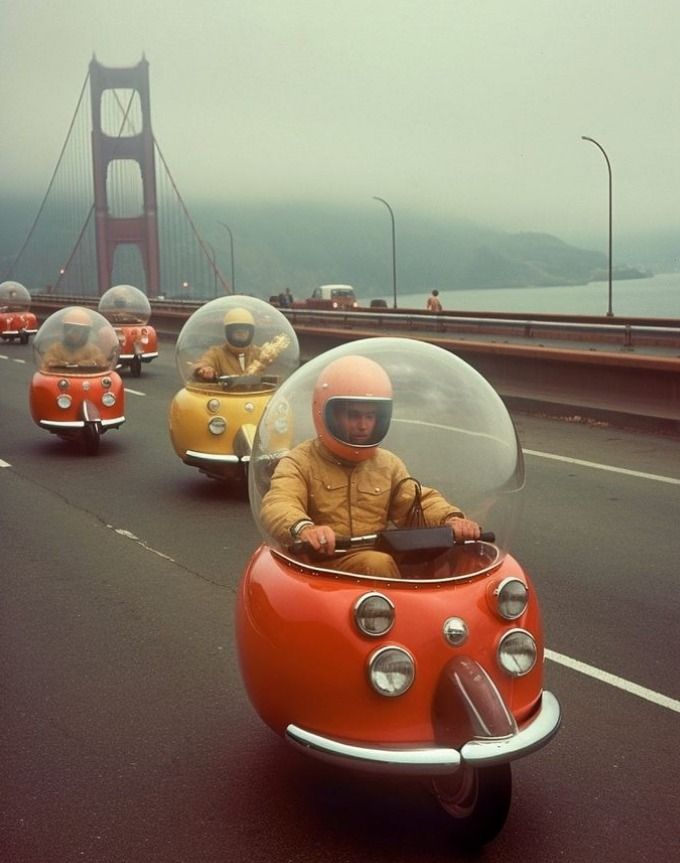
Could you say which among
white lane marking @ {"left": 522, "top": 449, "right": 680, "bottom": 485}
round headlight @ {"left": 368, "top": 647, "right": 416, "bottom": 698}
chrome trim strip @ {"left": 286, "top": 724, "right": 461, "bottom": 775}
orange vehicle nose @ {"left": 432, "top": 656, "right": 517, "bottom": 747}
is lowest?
white lane marking @ {"left": 522, "top": 449, "right": 680, "bottom": 485}

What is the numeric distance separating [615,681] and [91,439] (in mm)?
8372

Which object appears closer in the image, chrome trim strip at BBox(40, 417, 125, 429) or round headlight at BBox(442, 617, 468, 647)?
round headlight at BBox(442, 617, 468, 647)

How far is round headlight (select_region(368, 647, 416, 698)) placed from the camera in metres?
3.93

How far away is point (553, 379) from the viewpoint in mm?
16500

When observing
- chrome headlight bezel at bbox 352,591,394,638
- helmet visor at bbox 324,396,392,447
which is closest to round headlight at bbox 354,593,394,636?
chrome headlight bezel at bbox 352,591,394,638

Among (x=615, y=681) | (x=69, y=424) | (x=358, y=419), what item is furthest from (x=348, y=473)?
(x=69, y=424)

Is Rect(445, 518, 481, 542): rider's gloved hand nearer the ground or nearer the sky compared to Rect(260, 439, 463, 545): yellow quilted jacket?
nearer the ground

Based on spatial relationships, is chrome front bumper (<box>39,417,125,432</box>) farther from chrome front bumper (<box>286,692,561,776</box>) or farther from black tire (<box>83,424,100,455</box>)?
chrome front bumper (<box>286,692,561,776</box>)

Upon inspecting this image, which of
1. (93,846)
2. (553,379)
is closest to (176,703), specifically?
(93,846)

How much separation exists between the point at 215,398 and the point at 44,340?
362cm

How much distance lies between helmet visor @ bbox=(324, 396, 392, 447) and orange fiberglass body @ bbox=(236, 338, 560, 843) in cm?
14

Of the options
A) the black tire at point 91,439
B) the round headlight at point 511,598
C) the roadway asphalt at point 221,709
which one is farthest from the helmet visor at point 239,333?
the round headlight at point 511,598

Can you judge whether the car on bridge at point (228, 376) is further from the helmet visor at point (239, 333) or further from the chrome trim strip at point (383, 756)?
the chrome trim strip at point (383, 756)

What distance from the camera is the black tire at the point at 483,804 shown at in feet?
12.6
